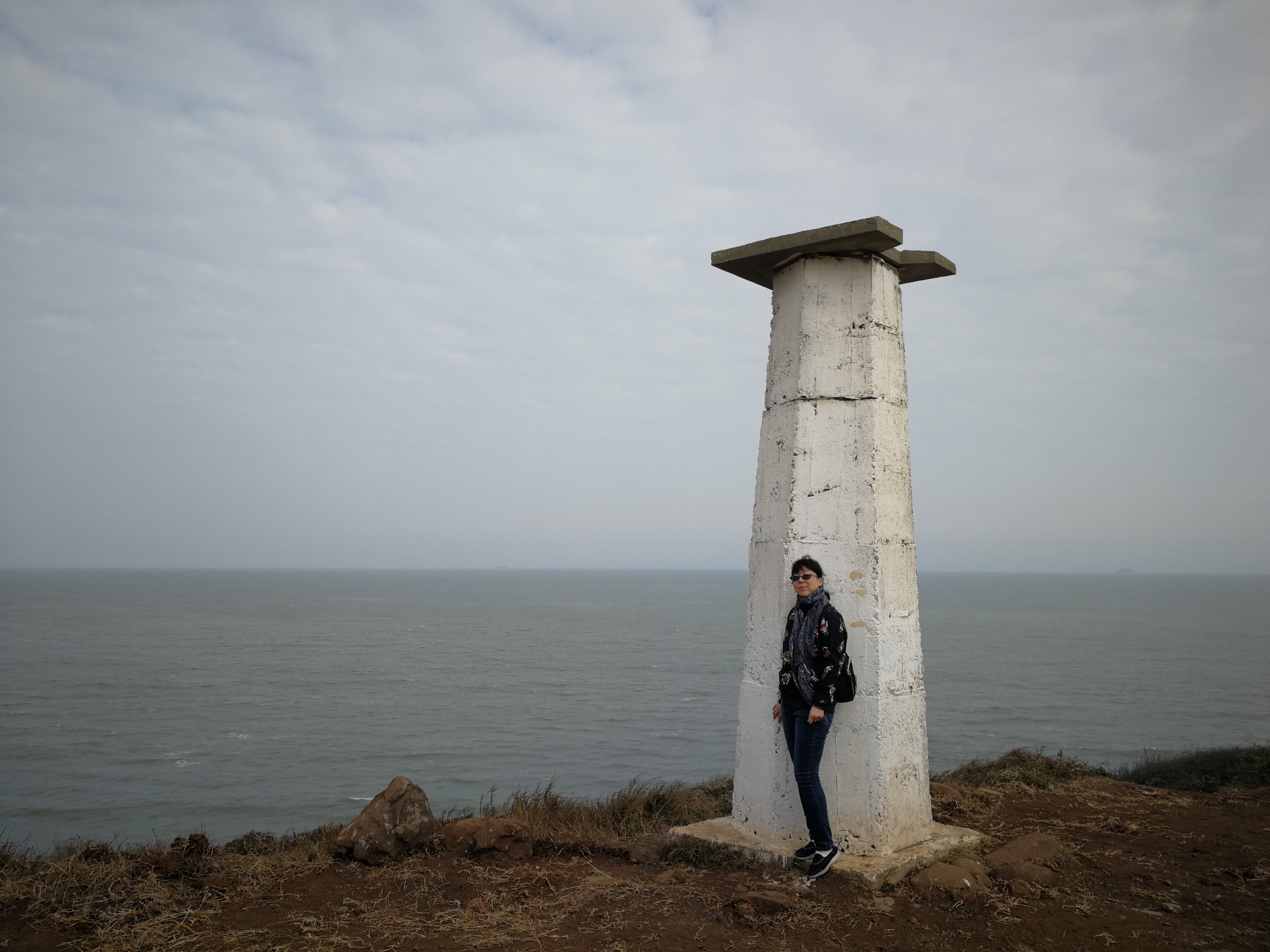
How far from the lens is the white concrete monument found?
5922mm

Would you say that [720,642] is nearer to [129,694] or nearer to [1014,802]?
[129,694]

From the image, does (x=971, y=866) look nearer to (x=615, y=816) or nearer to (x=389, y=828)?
(x=615, y=816)

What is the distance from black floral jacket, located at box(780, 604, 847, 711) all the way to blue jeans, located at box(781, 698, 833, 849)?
86 mm

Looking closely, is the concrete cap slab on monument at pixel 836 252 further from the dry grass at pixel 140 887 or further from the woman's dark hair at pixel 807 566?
the dry grass at pixel 140 887

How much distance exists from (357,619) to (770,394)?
64.2 metres

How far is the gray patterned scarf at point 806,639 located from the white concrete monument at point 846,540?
27cm

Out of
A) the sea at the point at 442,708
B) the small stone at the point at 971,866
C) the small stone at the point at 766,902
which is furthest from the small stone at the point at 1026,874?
the sea at the point at 442,708

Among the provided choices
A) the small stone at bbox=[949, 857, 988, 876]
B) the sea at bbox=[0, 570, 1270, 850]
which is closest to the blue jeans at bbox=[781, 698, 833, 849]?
the small stone at bbox=[949, 857, 988, 876]

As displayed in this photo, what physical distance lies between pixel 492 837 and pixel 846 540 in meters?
3.36

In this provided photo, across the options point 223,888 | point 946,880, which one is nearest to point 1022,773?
point 946,880

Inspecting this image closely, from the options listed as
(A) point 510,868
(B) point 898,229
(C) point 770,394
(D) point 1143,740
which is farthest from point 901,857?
(D) point 1143,740

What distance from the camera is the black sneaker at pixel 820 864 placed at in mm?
5570

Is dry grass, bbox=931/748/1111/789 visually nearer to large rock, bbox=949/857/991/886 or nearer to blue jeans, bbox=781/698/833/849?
large rock, bbox=949/857/991/886

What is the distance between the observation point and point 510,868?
6.24 meters
